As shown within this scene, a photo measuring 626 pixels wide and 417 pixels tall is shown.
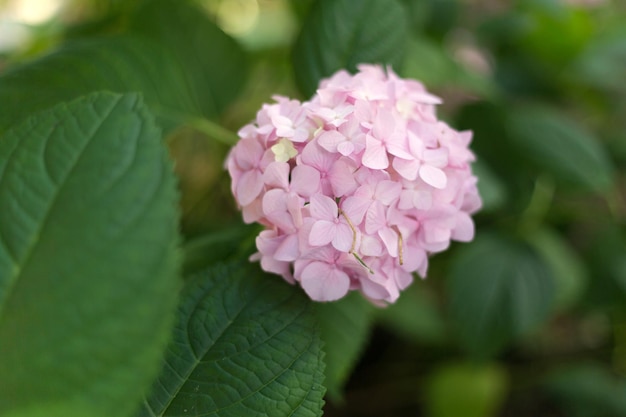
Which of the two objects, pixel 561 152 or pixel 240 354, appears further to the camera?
pixel 561 152

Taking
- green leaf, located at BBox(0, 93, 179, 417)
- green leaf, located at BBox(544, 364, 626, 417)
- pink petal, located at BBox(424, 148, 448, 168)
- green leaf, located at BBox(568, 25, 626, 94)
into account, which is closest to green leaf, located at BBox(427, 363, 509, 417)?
green leaf, located at BBox(544, 364, 626, 417)

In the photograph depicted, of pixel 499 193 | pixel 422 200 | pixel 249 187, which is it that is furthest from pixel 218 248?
pixel 499 193

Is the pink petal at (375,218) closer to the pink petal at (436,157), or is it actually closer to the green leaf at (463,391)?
the pink petal at (436,157)

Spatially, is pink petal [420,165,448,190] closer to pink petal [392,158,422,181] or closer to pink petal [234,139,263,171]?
pink petal [392,158,422,181]

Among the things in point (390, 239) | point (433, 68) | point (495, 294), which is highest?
point (390, 239)

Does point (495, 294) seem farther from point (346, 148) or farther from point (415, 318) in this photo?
point (346, 148)

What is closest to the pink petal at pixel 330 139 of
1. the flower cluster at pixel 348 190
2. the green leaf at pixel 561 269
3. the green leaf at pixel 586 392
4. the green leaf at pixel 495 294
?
the flower cluster at pixel 348 190

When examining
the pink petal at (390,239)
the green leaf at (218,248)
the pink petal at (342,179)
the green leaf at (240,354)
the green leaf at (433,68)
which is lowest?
the green leaf at (433,68)
